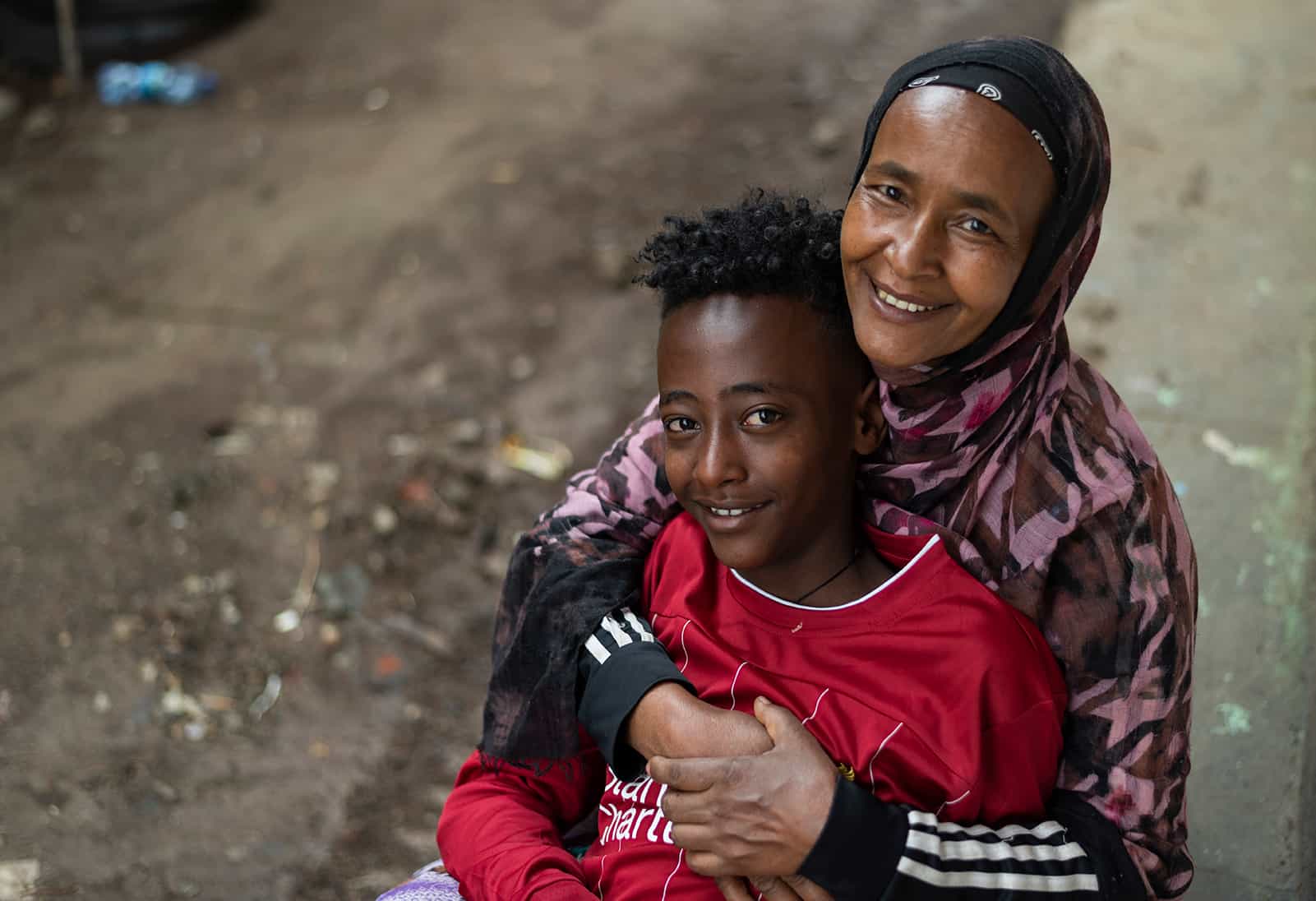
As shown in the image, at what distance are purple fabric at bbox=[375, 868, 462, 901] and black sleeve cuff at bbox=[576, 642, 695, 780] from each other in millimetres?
320

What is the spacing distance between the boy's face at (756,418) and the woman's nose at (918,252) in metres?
0.20

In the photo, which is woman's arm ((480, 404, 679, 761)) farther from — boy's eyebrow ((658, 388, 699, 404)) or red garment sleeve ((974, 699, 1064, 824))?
red garment sleeve ((974, 699, 1064, 824))

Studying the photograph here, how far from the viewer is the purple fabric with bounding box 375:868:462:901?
6.34ft

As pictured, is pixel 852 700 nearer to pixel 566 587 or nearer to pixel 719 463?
pixel 719 463

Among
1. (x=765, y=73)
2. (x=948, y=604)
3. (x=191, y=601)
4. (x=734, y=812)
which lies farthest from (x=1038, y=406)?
(x=765, y=73)

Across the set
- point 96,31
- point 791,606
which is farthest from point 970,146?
point 96,31

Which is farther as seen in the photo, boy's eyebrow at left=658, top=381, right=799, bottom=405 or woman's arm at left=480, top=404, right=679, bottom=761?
woman's arm at left=480, top=404, right=679, bottom=761

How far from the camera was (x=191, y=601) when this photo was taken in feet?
12.6

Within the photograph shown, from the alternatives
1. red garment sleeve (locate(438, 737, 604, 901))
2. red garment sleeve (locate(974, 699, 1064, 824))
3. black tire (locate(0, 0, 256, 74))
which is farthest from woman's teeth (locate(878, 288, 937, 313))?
black tire (locate(0, 0, 256, 74))

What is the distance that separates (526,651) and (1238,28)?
4617mm

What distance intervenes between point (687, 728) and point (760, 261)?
663mm

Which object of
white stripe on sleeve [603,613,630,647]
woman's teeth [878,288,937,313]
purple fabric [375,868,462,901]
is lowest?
purple fabric [375,868,462,901]

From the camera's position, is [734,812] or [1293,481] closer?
[734,812]

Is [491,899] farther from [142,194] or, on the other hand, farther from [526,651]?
[142,194]
